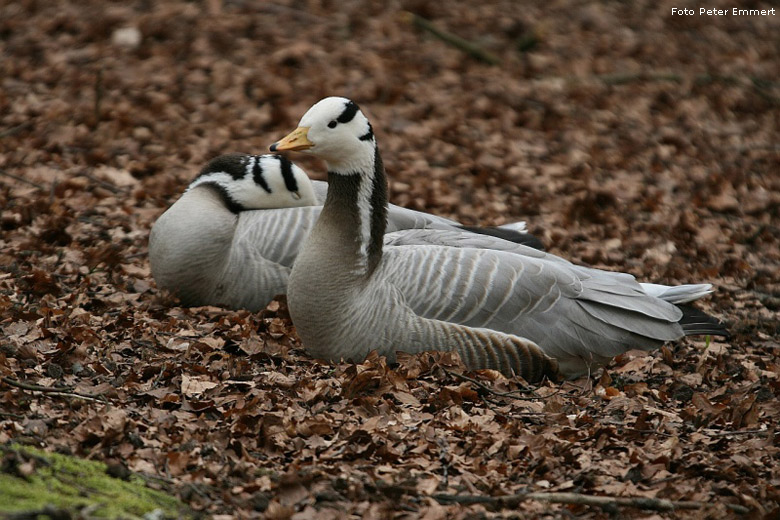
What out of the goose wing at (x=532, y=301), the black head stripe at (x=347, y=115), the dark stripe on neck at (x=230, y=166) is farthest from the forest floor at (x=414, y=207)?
the black head stripe at (x=347, y=115)

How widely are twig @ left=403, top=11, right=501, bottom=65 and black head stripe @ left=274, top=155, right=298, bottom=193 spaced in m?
6.30

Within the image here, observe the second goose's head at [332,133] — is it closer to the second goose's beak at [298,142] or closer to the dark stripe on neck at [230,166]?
the second goose's beak at [298,142]

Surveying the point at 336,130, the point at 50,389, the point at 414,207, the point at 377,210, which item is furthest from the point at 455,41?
the point at 50,389

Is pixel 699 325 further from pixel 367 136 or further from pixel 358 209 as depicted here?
pixel 367 136

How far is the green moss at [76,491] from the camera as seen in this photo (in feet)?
12.6

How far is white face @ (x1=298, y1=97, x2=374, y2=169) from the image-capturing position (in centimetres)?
584

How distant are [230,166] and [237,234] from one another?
0.64 metres

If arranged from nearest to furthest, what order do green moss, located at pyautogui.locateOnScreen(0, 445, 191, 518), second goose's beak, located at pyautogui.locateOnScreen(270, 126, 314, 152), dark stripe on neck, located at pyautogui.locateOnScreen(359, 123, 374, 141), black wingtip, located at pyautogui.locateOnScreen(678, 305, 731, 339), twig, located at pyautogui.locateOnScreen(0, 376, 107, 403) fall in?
green moss, located at pyautogui.locateOnScreen(0, 445, 191, 518) < twig, located at pyautogui.locateOnScreen(0, 376, 107, 403) < second goose's beak, located at pyautogui.locateOnScreen(270, 126, 314, 152) < dark stripe on neck, located at pyautogui.locateOnScreen(359, 123, 374, 141) < black wingtip, located at pyautogui.locateOnScreen(678, 305, 731, 339)

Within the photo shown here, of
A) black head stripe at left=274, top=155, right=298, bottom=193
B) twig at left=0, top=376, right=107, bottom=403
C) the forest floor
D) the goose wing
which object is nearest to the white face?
the goose wing

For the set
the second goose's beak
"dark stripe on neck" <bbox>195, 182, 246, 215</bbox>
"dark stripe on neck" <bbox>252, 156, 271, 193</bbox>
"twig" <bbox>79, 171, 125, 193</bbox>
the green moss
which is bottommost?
the green moss

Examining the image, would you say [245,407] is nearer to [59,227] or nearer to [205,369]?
[205,369]

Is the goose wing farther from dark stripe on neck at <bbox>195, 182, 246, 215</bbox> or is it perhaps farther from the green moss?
the green moss

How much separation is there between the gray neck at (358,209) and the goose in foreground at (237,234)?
837 millimetres

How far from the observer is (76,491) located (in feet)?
13.2
